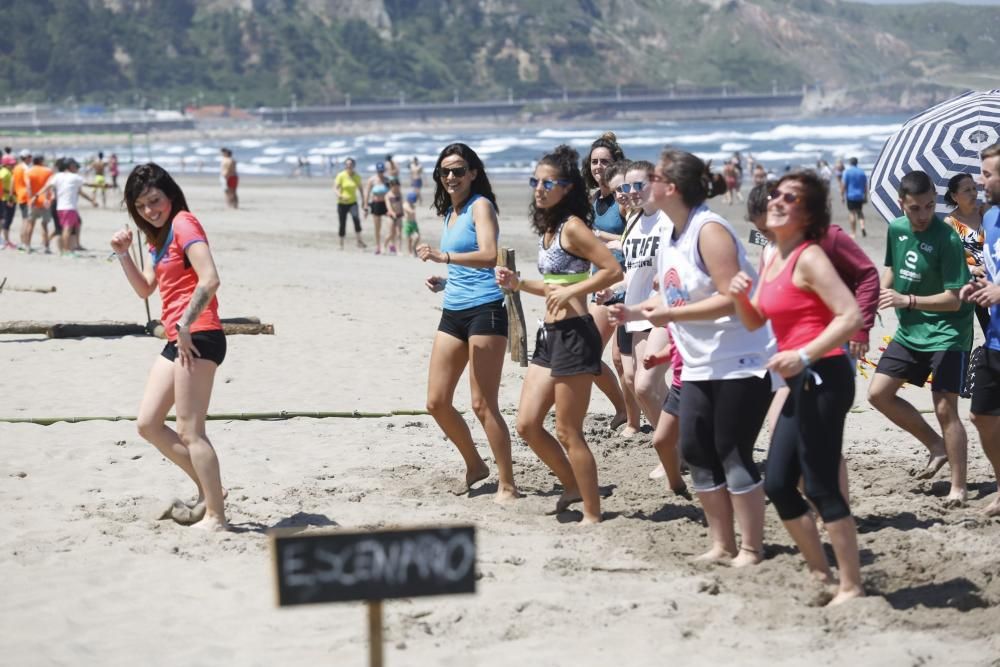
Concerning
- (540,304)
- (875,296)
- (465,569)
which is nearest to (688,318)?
(875,296)

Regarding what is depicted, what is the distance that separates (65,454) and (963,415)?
6.00 meters

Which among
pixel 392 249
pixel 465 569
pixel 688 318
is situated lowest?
pixel 392 249

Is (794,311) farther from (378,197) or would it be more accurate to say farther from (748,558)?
(378,197)

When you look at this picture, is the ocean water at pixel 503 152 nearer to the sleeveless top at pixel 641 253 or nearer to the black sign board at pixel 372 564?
the sleeveless top at pixel 641 253

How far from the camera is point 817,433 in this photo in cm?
488

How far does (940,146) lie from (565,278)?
253 centimetres

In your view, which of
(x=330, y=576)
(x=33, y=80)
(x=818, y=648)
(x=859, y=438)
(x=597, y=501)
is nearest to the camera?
(x=330, y=576)

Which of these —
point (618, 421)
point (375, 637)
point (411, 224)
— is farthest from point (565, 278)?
point (411, 224)

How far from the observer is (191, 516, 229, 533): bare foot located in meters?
6.29

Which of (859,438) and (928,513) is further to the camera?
(859,438)

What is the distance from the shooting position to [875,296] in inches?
219

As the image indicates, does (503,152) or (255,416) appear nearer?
(255,416)

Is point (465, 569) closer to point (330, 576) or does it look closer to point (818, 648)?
point (330, 576)

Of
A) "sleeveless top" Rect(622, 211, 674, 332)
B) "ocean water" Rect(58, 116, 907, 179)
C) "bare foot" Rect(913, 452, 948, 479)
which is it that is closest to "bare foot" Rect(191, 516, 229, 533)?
"sleeveless top" Rect(622, 211, 674, 332)
